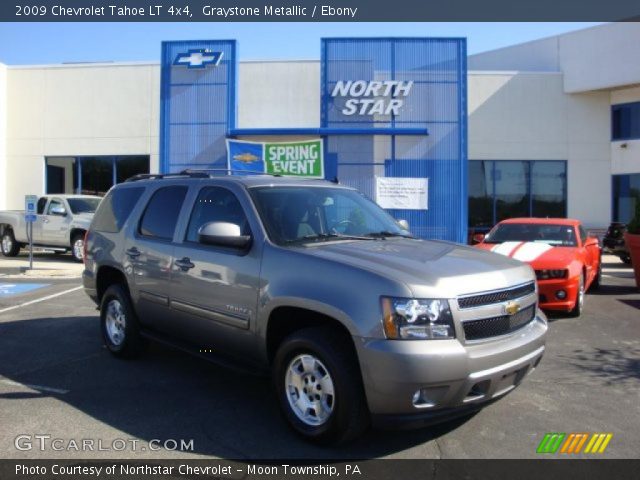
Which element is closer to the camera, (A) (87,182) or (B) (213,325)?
(B) (213,325)

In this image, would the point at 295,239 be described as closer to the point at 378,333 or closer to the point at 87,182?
the point at 378,333

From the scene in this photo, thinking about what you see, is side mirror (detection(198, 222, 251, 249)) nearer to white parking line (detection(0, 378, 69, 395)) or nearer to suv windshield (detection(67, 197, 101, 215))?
white parking line (detection(0, 378, 69, 395))

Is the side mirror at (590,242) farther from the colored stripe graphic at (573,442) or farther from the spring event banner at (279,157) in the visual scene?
the spring event banner at (279,157)

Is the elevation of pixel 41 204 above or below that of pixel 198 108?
below

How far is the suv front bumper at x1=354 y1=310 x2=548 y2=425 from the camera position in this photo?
340 centimetres

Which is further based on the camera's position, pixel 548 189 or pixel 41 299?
pixel 548 189

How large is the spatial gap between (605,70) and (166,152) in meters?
15.4

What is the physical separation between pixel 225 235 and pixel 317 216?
0.91 m

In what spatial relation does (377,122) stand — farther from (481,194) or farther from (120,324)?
(120,324)

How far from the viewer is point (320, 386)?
3803 millimetres

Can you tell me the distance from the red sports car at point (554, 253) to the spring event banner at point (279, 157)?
701 cm

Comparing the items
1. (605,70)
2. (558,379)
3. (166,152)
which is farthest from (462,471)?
(605,70)

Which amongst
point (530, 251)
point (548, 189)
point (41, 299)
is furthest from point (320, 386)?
point (548, 189)

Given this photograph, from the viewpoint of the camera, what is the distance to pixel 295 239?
4.36 meters
